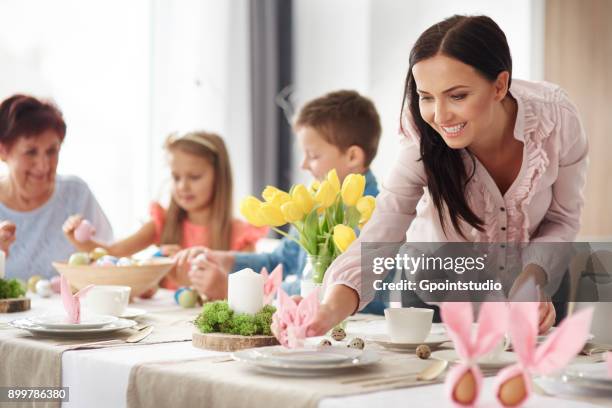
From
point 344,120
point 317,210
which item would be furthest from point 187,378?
point 344,120

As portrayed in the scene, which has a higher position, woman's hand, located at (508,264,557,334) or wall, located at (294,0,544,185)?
wall, located at (294,0,544,185)

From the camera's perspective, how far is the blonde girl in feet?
9.37

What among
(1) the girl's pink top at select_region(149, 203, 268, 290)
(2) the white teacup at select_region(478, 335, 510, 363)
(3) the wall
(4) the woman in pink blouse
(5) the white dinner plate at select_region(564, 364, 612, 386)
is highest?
(3) the wall

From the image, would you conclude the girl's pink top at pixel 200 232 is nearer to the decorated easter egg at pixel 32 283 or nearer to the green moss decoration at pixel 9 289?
the decorated easter egg at pixel 32 283

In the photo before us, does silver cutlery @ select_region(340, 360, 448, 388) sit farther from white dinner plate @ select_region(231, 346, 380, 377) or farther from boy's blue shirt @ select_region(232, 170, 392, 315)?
boy's blue shirt @ select_region(232, 170, 392, 315)

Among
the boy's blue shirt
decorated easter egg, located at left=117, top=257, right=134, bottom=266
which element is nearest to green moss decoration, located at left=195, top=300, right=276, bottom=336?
decorated easter egg, located at left=117, top=257, right=134, bottom=266

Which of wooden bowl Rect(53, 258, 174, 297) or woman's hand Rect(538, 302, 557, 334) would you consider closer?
woman's hand Rect(538, 302, 557, 334)

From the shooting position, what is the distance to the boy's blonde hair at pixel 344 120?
7.80ft

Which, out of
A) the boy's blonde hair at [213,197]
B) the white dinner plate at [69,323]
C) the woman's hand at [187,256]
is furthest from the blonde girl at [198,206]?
the white dinner plate at [69,323]

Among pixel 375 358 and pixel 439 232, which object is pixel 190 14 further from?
pixel 375 358

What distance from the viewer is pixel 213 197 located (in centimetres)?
291

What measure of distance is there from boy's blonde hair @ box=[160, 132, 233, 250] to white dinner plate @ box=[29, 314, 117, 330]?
1.36m

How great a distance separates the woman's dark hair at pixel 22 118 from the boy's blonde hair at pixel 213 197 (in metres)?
0.61

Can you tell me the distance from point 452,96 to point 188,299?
0.85 m
